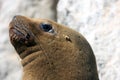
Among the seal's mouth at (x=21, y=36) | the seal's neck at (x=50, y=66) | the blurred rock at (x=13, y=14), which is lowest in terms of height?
the seal's neck at (x=50, y=66)

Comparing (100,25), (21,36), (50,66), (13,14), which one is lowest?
Answer: (50,66)

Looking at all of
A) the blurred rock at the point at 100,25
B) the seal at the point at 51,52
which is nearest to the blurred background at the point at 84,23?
the blurred rock at the point at 100,25

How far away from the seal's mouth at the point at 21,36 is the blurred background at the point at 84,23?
1.38 metres

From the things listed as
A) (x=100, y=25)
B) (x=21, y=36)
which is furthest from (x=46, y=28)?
(x=100, y=25)

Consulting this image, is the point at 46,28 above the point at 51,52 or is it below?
above

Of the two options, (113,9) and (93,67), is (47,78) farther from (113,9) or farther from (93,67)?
(113,9)

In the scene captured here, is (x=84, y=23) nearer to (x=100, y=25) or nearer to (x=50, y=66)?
(x=100, y=25)

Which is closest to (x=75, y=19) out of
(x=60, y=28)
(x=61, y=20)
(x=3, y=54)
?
(x=61, y=20)

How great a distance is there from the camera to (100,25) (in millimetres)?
3910

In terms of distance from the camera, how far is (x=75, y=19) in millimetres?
4168

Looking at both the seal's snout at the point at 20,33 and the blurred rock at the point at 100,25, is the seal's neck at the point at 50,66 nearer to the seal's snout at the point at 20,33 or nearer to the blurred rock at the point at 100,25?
the seal's snout at the point at 20,33

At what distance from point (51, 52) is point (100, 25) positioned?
1816 millimetres

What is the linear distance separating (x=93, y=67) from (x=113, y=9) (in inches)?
69.8

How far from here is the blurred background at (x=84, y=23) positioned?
142 inches
